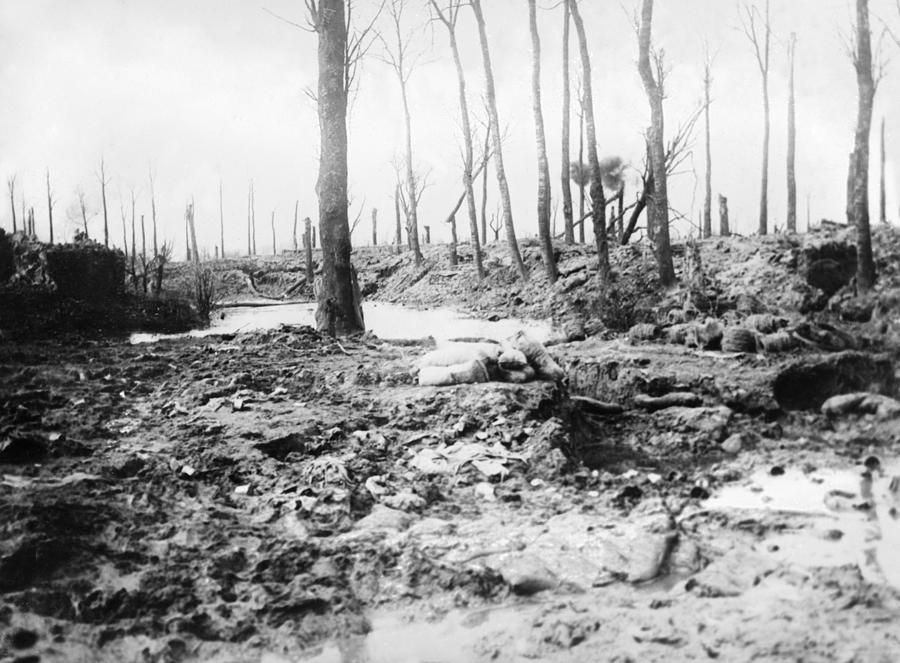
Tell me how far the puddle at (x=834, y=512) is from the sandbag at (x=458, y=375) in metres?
2.38

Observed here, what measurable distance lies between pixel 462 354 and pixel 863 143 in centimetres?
914

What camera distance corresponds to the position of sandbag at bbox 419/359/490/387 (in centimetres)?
596

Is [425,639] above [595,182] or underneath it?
underneath

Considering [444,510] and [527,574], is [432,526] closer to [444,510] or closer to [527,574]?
[444,510]

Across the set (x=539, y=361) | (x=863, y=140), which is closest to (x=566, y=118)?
(x=863, y=140)

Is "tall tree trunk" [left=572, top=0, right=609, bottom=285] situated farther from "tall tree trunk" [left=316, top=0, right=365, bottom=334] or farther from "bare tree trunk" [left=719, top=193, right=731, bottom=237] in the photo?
"bare tree trunk" [left=719, top=193, right=731, bottom=237]

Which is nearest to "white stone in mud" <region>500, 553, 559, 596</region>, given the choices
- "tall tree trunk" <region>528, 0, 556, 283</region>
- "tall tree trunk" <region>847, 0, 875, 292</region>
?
"tall tree trunk" <region>847, 0, 875, 292</region>

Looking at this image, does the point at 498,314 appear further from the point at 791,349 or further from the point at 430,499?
the point at 430,499

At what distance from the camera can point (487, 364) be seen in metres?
6.15

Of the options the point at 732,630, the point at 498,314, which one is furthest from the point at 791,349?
the point at 498,314

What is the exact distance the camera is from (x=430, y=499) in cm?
415

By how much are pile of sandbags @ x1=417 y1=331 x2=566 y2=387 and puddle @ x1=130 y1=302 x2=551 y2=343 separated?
3.88 m

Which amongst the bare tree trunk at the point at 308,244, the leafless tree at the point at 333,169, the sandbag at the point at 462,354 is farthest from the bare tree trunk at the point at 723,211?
the sandbag at the point at 462,354

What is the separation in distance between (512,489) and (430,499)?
1.86ft
